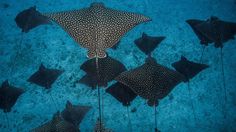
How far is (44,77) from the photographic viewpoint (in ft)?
19.9

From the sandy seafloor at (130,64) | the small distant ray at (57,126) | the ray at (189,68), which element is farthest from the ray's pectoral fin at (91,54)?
the ray at (189,68)

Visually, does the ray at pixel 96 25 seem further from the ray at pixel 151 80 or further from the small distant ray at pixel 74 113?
the small distant ray at pixel 74 113

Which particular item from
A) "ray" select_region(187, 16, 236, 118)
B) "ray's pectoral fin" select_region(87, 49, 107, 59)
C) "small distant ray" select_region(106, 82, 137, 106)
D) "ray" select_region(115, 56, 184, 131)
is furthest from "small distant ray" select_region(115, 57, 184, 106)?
"ray" select_region(187, 16, 236, 118)

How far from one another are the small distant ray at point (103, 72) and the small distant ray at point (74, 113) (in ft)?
1.86

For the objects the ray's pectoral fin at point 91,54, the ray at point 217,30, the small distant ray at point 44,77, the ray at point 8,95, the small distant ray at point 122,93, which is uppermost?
the ray at point 217,30

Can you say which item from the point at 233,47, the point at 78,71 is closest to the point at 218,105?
the point at 233,47

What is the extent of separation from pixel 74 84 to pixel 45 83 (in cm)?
62

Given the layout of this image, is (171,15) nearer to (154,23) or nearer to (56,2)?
(154,23)

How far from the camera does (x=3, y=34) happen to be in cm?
696

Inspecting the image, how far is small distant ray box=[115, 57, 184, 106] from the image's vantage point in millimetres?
5219

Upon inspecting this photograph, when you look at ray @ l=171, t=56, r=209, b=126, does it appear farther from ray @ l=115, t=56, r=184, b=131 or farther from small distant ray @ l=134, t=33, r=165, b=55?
small distant ray @ l=134, t=33, r=165, b=55

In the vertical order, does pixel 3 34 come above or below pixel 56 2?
below

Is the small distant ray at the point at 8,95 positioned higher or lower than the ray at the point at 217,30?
lower

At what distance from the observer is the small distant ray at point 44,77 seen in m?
6.08
